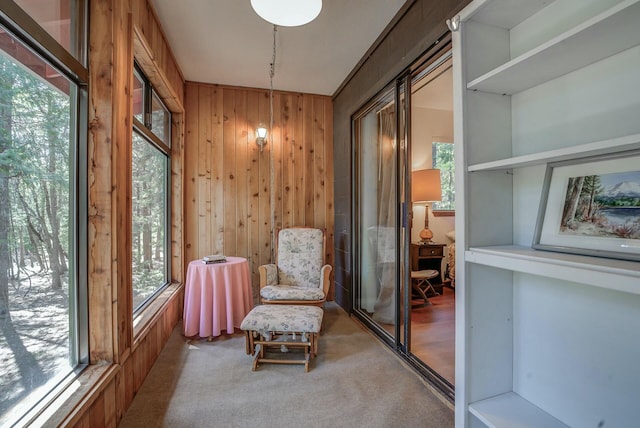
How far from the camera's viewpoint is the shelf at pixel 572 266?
779mm

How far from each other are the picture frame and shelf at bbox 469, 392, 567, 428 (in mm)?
699

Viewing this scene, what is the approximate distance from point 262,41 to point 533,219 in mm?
2504

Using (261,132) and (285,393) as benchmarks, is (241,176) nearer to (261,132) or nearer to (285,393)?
(261,132)

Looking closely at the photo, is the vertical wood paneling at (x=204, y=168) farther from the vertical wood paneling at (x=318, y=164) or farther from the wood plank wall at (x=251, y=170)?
the vertical wood paneling at (x=318, y=164)

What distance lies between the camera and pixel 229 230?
350 centimetres

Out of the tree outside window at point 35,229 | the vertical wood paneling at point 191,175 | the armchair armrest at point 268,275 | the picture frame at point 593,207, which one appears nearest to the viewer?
the picture frame at point 593,207

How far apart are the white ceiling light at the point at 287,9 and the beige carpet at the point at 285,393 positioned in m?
2.21

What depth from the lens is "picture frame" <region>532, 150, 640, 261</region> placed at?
3.01 ft

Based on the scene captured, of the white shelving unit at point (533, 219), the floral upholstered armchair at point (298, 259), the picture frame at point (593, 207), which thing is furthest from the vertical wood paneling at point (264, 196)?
the picture frame at point (593, 207)

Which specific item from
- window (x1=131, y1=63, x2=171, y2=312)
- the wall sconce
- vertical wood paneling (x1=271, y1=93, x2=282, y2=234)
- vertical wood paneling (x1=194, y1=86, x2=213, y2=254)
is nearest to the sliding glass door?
vertical wood paneling (x1=271, y1=93, x2=282, y2=234)

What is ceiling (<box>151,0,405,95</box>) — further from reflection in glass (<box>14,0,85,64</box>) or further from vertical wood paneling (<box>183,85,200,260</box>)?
reflection in glass (<box>14,0,85,64</box>)

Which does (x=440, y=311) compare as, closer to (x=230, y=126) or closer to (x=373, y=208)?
(x=373, y=208)

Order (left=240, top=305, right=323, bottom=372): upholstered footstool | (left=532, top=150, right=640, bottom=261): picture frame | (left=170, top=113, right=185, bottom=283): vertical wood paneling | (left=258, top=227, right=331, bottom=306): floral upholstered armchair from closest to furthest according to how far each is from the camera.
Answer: (left=532, top=150, right=640, bottom=261): picture frame < (left=240, top=305, right=323, bottom=372): upholstered footstool < (left=258, top=227, right=331, bottom=306): floral upholstered armchair < (left=170, top=113, right=185, bottom=283): vertical wood paneling

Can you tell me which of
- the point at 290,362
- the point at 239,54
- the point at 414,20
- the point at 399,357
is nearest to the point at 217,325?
the point at 290,362
